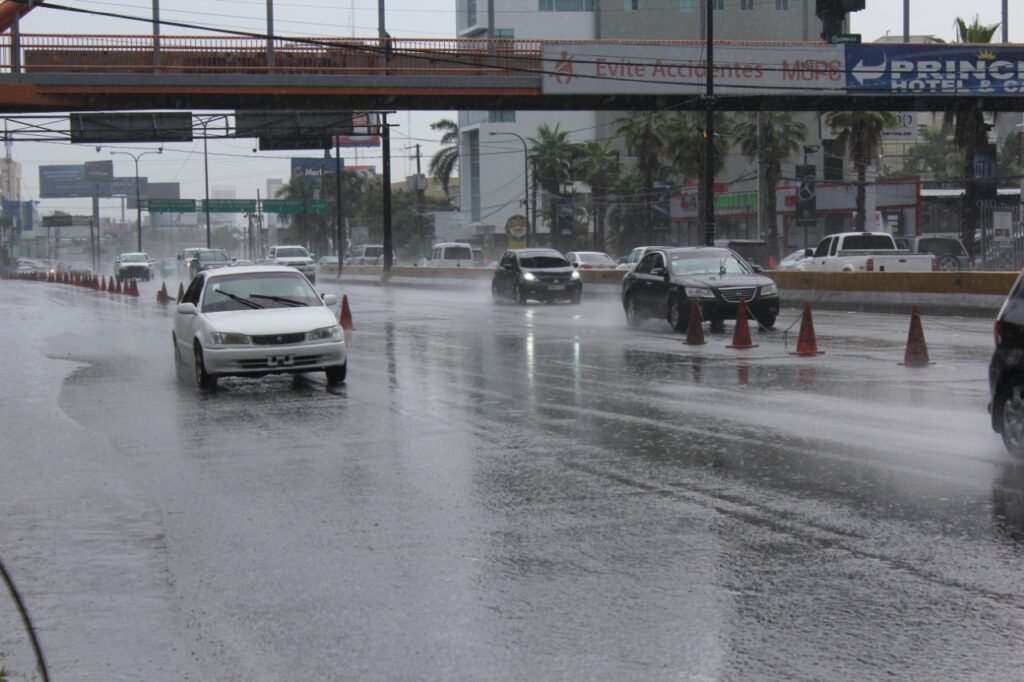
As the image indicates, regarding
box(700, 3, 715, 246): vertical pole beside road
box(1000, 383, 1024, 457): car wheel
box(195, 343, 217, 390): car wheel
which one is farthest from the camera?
box(700, 3, 715, 246): vertical pole beside road

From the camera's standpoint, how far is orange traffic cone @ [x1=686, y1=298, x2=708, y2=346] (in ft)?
72.0

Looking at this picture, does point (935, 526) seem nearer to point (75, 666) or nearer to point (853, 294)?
point (75, 666)

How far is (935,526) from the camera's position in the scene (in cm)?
765

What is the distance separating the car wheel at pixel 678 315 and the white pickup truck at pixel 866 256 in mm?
12666

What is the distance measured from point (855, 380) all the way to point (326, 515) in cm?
922

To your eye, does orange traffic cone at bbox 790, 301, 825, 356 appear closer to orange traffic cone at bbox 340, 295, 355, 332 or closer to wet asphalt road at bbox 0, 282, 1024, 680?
wet asphalt road at bbox 0, 282, 1024, 680

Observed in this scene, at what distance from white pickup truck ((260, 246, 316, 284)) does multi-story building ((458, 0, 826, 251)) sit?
46.8 metres

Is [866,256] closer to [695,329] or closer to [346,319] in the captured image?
[346,319]

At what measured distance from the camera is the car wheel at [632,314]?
89.8ft

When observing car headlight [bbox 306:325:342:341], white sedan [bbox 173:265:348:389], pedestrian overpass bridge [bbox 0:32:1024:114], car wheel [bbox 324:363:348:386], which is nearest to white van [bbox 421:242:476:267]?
pedestrian overpass bridge [bbox 0:32:1024:114]

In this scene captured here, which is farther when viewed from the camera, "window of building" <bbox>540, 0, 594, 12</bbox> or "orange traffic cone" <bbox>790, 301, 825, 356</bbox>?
"window of building" <bbox>540, 0, 594, 12</bbox>

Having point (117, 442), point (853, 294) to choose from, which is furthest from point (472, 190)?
point (117, 442)

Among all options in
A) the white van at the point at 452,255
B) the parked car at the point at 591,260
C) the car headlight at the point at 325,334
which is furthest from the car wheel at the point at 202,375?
the white van at the point at 452,255

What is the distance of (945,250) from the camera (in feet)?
149
